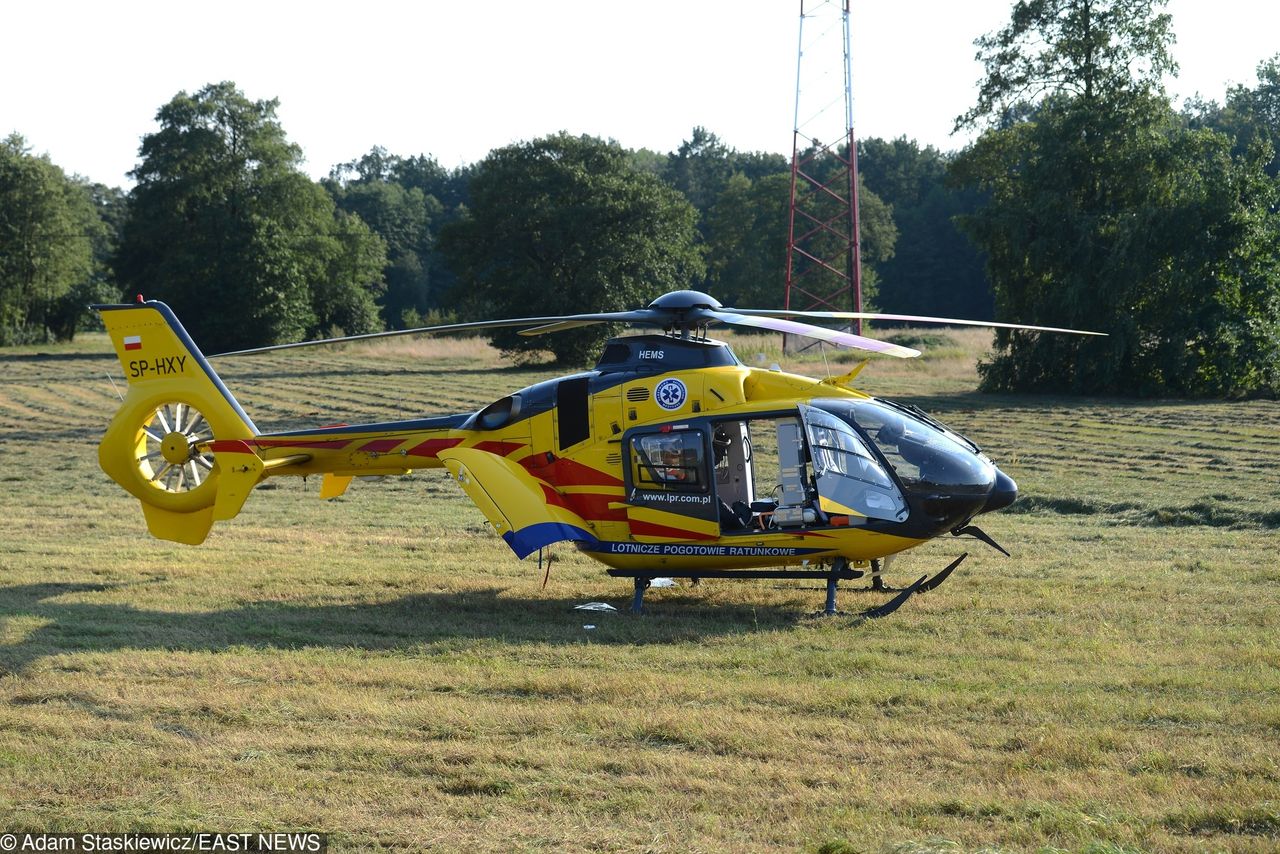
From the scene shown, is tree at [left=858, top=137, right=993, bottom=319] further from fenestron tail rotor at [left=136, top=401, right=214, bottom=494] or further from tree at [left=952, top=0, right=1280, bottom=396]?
fenestron tail rotor at [left=136, top=401, right=214, bottom=494]

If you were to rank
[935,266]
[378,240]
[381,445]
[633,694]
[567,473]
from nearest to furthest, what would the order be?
[633,694] < [567,473] < [381,445] < [378,240] < [935,266]

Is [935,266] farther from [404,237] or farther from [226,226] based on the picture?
[226,226]

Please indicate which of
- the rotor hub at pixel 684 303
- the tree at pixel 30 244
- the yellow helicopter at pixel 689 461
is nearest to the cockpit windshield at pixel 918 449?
the yellow helicopter at pixel 689 461

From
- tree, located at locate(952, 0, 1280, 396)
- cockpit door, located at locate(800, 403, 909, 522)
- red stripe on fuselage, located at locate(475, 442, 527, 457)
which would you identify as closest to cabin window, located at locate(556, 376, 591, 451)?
red stripe on fuselage, located at locate(475, 442, 527, 457)

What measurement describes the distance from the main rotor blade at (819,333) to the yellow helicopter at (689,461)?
0.09 ft

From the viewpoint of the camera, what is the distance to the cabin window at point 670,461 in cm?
1167

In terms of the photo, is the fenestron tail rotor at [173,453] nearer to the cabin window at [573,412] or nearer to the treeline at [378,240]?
the cabin window at [573,412]

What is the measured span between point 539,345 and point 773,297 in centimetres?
3268

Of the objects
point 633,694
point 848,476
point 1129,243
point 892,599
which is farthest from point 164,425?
point 1129,243

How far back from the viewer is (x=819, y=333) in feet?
35.0

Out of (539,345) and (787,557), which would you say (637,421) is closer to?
(787,557)

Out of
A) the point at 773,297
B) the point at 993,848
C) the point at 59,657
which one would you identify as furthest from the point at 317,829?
the point at 773,297

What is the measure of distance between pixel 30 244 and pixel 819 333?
67448mm

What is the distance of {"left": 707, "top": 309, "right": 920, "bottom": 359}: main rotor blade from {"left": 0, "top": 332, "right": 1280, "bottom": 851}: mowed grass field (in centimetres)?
116
